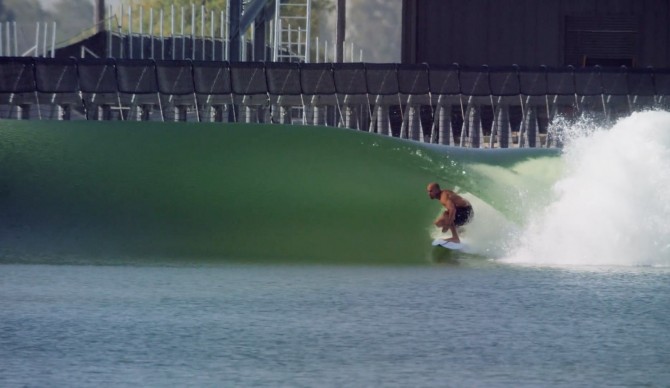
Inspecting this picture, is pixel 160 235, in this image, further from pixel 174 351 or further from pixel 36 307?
pixel 174 351

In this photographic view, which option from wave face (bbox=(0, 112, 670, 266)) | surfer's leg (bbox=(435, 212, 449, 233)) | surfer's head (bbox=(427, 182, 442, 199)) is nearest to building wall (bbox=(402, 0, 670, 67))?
wave face (bbox=(0, 112, 670, 266))

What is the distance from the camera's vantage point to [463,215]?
17.9 meters

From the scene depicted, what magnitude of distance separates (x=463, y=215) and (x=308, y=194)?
1.96 meters

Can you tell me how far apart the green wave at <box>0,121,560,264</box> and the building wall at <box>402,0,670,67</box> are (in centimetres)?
1784

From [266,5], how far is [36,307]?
23.2m

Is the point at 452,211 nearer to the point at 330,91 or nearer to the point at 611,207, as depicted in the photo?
the point at 611,207

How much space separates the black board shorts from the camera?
58.5 ft

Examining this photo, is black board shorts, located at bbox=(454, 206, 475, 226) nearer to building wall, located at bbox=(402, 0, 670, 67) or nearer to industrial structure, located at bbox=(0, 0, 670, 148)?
industrial structure, located at bbox=(0, 0, 670, 148)

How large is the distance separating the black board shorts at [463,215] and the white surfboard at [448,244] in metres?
0.22

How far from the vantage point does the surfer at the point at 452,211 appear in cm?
1781

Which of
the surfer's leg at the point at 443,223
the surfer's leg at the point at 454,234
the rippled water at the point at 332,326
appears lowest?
the rippled water at the point at 332,326

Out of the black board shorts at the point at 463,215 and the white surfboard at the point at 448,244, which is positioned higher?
the black board shorts at the point at 463,215

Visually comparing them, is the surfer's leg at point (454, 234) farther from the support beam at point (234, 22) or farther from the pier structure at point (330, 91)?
the support beam at point (234, 22)

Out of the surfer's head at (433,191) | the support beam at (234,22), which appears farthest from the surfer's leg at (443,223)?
the support beam at (234,22)
